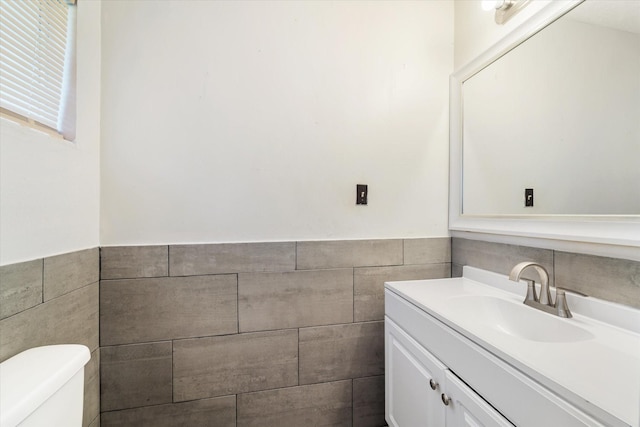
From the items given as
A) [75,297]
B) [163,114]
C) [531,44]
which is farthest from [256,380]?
[531,44]

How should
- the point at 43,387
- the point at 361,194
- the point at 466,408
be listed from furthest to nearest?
1. the point at 361,194
2. the point at 466,408
3. the point at 43,387

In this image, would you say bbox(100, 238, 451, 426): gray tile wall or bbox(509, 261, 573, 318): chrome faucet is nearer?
bbox(509, 261, 573, 318): chrome faucet

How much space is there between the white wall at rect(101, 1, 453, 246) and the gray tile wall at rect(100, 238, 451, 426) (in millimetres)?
103

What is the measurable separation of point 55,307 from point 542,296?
175 cm

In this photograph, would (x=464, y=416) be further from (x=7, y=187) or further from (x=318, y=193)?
(x=7, y=187)

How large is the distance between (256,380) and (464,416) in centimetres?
93

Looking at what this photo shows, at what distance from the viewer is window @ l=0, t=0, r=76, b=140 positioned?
30.2 inches

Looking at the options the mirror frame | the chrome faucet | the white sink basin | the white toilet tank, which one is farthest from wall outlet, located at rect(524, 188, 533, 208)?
the white toilet tank

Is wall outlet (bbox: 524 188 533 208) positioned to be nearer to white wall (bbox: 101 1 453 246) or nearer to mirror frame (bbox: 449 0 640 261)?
mirror frame (bbox: 449 0 640 261)

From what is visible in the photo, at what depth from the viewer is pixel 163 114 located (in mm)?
1230

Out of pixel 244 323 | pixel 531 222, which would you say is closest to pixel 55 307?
pixel 244 323

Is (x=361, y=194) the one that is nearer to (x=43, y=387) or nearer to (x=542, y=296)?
(x=542, y=296)

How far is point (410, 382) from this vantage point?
43.1 inches

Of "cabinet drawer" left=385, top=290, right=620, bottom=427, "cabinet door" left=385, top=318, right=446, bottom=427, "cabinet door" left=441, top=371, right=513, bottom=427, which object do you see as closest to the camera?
"cabinet drawer" left=385, top=290, right=620, bottom=427
